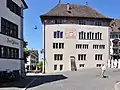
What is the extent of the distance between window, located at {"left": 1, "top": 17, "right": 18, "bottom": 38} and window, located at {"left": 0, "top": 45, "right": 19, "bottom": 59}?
60.9 inches

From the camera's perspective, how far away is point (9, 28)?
110 ft

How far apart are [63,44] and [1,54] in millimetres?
45414

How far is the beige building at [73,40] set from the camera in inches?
2938

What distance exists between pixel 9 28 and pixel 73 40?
43.2 metres

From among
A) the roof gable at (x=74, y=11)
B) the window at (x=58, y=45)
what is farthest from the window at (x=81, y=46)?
the roof gable at (x=74, y=11)

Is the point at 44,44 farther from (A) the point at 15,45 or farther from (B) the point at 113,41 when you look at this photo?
(A) the point at 15,45

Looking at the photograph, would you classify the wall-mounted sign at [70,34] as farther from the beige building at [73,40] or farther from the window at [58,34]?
the window at [58,34]

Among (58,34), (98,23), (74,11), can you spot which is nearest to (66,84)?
(58,34)

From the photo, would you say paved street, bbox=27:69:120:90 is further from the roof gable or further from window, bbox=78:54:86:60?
the roof gable

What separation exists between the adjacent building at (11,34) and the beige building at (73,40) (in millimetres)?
33628

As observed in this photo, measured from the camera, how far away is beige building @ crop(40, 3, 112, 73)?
74625 millimetres

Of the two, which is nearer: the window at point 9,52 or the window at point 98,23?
the window at point 9,52

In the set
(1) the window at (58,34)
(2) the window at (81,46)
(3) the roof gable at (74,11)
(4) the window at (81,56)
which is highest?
(3) the roof gable at (74,11)

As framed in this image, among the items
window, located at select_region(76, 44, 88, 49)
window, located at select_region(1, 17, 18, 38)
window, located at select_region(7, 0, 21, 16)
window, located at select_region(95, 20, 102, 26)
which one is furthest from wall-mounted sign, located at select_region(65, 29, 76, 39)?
window, located at select_region(1, 17, 18, 38)
